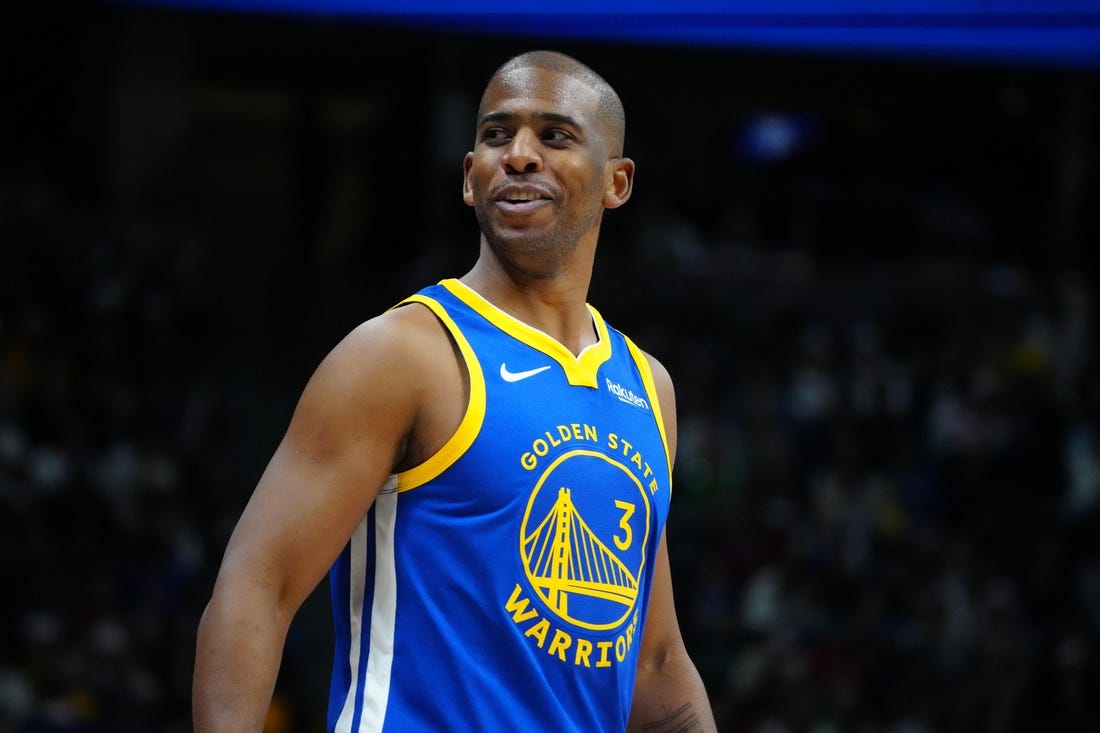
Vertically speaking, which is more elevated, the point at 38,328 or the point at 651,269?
the point at 651,269

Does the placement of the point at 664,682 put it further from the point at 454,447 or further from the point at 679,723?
the point at 454,447

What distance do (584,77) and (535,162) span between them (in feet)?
0.76

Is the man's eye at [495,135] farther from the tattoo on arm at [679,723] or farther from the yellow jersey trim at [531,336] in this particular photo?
the tattoo on arm at [679,723]

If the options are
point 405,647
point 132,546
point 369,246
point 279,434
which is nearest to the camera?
point 405,647

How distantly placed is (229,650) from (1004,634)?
8.84 m

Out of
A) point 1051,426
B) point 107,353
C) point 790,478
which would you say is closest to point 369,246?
point 107,353

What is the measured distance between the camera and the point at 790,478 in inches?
448

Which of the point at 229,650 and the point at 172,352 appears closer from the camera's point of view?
the point at 229,650

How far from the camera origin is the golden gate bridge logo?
260 cm

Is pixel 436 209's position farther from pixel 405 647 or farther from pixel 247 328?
pixel 405 647

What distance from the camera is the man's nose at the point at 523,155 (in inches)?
108

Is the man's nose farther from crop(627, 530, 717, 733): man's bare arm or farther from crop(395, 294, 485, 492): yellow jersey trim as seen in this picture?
crop(627, 530, 717, 733): man's bare arm

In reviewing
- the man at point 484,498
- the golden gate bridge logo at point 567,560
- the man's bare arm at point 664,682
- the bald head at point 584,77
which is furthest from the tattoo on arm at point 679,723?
the bald head at point 584,77

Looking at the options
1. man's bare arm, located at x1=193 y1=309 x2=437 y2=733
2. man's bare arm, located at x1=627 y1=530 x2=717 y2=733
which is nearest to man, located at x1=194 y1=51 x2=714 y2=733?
man's bare arm, located at x1=193 y1=309 x2=437 y2=733
